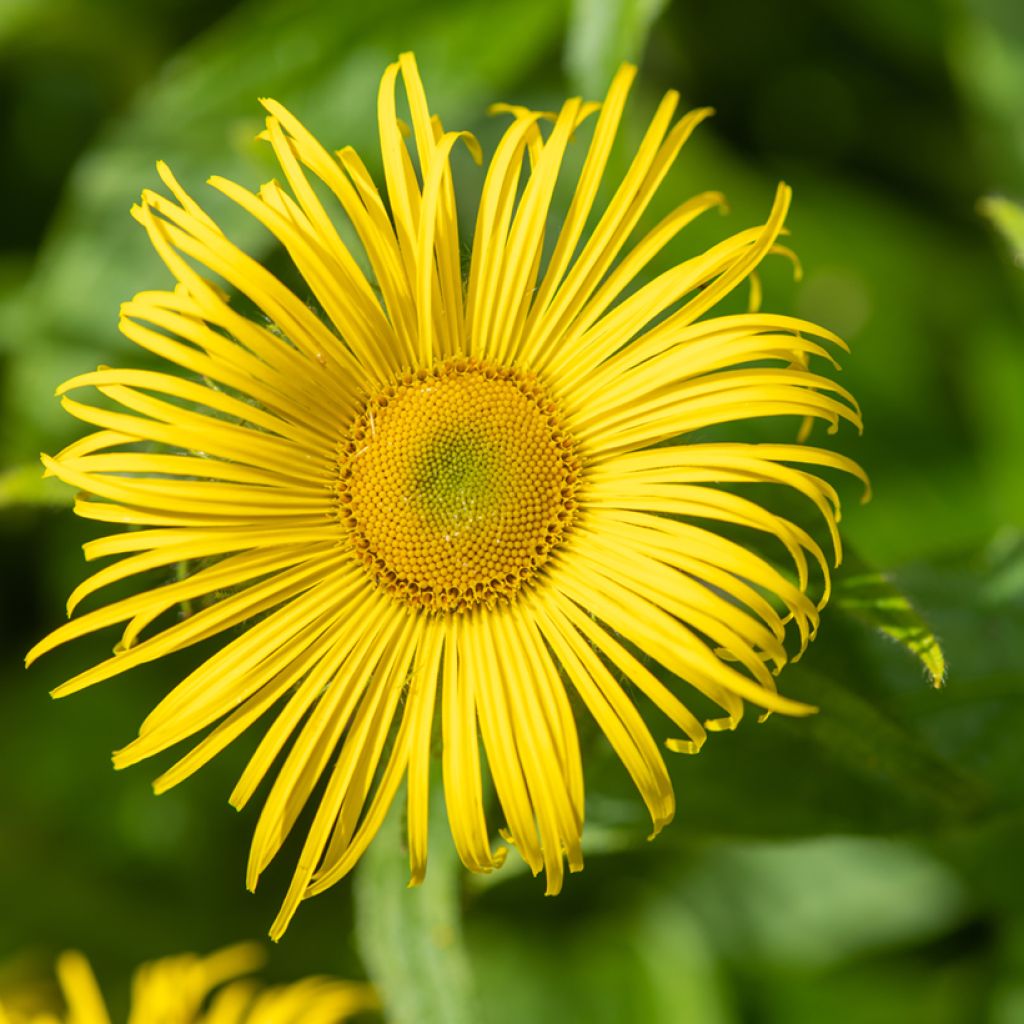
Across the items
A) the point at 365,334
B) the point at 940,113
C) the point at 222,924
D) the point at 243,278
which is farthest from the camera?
the point at 940,113

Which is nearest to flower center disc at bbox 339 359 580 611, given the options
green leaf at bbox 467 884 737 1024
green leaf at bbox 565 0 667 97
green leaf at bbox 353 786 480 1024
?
green leaf at bbox 353 786 480 1024

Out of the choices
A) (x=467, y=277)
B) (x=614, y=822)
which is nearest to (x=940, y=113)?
(x=467, y=277)

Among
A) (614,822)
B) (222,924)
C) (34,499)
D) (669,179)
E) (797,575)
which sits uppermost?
(669,179)

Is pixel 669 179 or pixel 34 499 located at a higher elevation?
pixel 669 179

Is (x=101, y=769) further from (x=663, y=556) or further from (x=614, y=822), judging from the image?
(x=663, y=556)

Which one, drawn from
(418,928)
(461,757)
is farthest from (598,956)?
(461,757)

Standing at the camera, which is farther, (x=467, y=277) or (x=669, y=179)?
(x=669, y=179)
